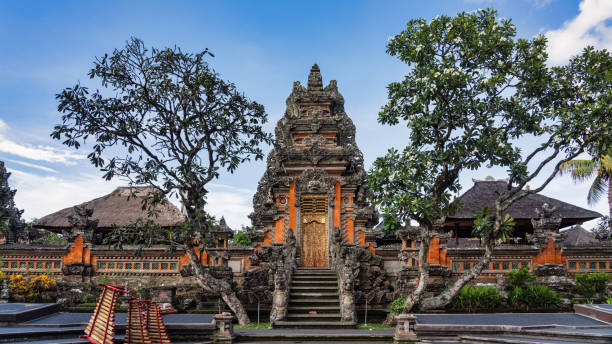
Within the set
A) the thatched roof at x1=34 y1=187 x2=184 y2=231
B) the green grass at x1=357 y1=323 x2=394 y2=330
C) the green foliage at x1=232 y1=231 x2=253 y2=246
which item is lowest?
the green grass at x1=357 y1=323 x2=394 y2=330

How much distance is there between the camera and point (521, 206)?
1905 centimetres

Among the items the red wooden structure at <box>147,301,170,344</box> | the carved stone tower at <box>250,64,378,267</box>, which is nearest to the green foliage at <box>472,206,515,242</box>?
the carved stone tower at <box>250,64,378,267</box>

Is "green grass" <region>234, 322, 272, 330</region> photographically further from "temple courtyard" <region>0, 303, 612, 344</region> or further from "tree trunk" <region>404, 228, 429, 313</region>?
"tree trunk" <region>404, 228, 429, 313</region>

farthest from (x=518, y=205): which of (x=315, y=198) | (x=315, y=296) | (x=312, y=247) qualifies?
(x=315, y=296)

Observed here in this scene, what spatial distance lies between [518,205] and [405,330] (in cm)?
1154

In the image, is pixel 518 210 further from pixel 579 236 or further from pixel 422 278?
pixel 579 236

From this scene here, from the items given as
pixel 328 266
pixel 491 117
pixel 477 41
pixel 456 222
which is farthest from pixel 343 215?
pixel 477 41

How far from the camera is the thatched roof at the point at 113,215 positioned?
19750mm

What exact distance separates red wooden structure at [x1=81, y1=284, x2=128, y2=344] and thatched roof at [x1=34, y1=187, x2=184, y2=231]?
40.2 ft

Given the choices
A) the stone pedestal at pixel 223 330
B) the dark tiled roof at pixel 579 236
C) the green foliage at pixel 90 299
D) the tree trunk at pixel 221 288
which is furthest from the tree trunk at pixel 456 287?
the dark tiled roof at pixel 579 236

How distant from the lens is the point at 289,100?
20.1 m

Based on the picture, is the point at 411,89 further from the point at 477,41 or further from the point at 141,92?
the point at 141,92

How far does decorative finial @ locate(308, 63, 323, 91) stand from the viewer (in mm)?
19062

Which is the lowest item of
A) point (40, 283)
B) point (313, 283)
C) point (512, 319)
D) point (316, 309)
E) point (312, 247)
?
point (512, 319)
